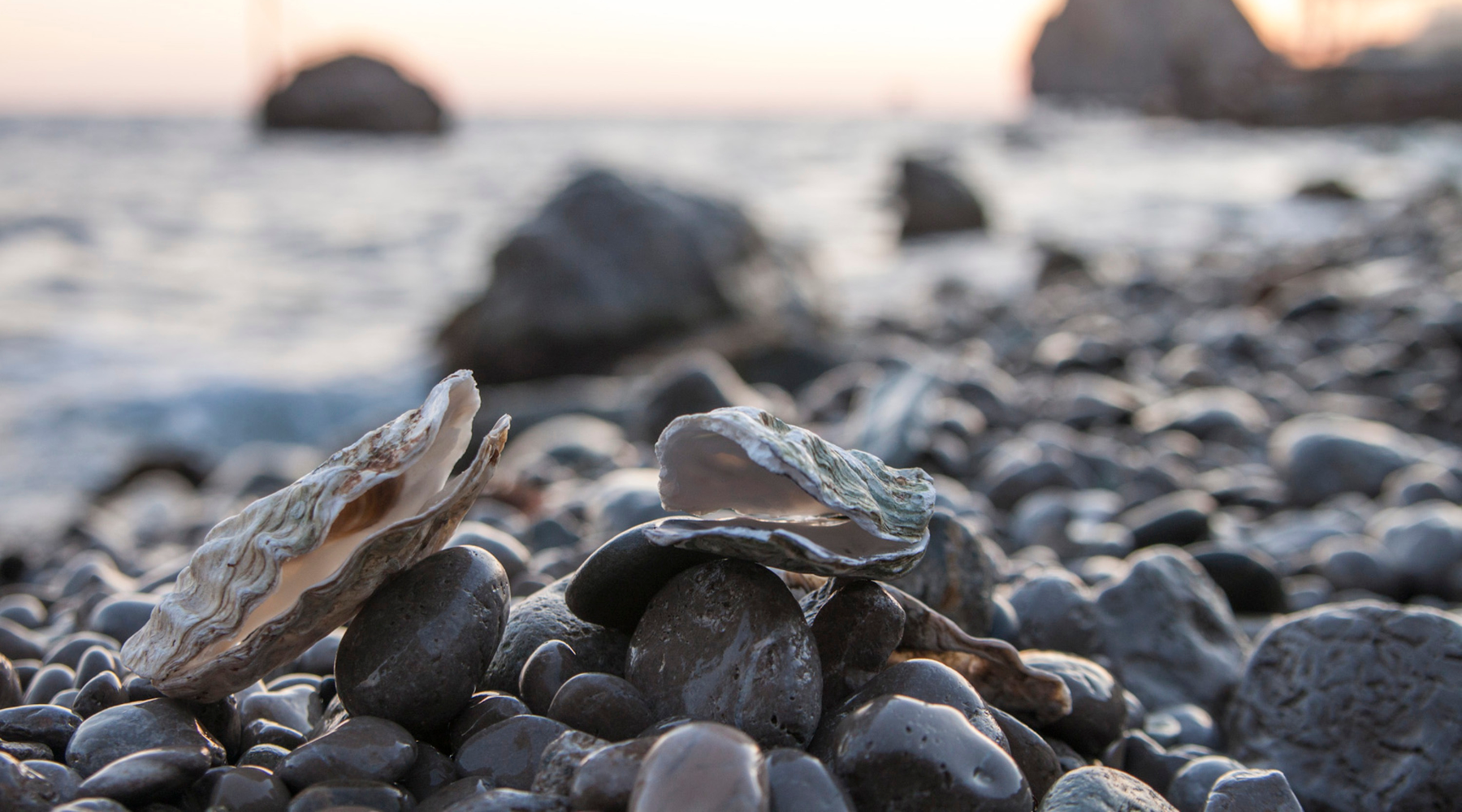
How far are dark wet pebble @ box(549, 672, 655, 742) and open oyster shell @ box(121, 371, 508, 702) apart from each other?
33 cm

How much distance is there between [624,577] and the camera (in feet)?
5.11

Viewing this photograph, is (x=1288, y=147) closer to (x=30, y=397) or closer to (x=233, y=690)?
(x=30, y=397)

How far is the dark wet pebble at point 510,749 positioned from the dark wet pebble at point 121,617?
4.13ft

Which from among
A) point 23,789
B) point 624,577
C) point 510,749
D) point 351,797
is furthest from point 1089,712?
→ point 23,789

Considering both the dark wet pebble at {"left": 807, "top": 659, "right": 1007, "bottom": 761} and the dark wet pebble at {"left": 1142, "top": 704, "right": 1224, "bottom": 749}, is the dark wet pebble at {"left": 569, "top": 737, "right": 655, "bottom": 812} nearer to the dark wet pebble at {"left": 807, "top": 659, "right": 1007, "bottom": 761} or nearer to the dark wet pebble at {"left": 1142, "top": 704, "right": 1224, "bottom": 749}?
the dark wet pebble at {"left": 807, "top": 659, "right": 1007, "bottom": 761}

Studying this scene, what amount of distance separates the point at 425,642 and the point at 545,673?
0.62ft

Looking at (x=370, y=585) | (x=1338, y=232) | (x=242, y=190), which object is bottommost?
(x=242, y=190)

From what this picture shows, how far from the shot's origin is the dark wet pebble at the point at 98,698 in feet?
5.25

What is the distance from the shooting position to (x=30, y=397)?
7430 millimetres

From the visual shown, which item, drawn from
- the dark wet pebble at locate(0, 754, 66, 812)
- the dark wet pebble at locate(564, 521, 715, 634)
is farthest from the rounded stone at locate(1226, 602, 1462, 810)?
the dark wet pebble at locate(0, 754, 66, 812)

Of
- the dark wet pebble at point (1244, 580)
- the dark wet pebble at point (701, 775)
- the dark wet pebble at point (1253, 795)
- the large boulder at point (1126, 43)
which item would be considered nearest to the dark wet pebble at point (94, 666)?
the dark wet pebble at point (701, 775)

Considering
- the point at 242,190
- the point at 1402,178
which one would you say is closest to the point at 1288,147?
the point at 1402,178

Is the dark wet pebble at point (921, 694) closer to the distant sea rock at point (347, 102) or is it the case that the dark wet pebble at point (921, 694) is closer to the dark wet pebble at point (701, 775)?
the dark wet pebble at point (701, 775)

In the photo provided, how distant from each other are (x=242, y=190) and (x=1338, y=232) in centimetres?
1951
